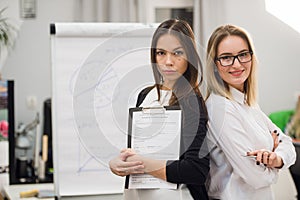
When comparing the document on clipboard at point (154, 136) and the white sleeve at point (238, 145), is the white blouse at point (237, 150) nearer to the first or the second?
the white sleeve at point (238, 145)

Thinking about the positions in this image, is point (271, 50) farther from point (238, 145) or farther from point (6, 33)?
point (238, 145)

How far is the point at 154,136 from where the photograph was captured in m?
1.60

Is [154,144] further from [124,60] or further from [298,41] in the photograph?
[298,41]

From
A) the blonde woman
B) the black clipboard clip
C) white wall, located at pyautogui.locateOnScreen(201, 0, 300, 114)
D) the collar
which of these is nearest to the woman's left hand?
the blonde woman

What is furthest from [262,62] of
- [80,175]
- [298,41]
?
[80,175]

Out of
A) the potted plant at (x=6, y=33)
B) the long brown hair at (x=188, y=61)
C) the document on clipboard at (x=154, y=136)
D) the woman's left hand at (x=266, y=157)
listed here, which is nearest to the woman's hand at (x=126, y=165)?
the document on clipboard at (x=154, y=136)

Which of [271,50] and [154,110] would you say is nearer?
[154,110]

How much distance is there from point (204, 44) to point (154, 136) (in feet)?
8.36

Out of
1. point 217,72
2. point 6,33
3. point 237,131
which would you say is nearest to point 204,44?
point 6,33

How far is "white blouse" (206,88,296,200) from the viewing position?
1609mm

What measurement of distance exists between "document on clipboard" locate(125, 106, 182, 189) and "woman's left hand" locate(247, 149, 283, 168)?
24 cm

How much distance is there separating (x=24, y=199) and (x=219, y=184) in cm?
149

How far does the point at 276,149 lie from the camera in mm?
1669

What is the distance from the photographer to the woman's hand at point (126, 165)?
5.08 ft
